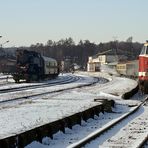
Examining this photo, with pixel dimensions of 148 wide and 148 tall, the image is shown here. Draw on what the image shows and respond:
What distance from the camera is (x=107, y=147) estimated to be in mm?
11031

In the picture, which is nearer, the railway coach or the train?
the railway coach

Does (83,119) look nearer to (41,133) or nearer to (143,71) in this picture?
(41,133)

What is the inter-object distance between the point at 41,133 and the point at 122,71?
3136 inches

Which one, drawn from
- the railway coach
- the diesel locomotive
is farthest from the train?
the railway coach

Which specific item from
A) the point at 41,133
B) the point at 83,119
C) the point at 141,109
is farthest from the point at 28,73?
the point at 41,133

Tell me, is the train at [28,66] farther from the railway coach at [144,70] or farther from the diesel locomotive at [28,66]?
the railway coach at [144,70]

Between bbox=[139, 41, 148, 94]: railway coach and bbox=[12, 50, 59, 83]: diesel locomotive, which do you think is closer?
bbox=[139, 41, 148, 94]: railway coach

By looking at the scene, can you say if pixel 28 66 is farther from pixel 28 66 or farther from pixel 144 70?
pixel 144 70

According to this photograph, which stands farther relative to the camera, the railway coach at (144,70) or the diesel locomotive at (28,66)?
the diesel locomotive at (28,66)

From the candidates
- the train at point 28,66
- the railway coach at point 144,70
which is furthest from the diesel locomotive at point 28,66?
the railway coach at point 144,70

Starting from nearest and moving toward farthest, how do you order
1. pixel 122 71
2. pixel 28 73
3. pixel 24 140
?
pixel 24 140 < pixel 28 73 < pixel 122 71

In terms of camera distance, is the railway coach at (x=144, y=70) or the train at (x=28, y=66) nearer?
the railway coach at (x=144, y=70)

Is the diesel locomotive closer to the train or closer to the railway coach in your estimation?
the train

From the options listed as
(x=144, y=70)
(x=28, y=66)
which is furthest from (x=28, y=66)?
(x=144, y=70)
